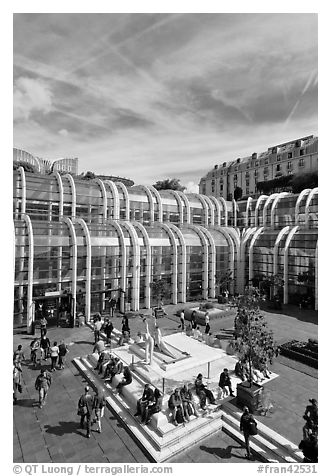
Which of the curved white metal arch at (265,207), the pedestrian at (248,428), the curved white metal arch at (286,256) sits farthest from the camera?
the curved white metal arch at (265,207)

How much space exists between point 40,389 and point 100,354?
17.4 ft

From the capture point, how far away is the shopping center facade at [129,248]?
29.7 meters

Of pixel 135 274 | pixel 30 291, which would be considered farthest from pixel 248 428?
pixel 135 274

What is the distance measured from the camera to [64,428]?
46.5 feet

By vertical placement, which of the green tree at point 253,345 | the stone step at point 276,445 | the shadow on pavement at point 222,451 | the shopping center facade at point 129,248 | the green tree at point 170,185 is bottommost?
the shadow on pavement at point 222,451

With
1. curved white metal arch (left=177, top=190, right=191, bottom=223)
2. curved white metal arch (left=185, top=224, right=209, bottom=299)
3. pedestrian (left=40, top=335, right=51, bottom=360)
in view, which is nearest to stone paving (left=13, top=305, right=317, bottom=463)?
pedestrian (left=40, top=335, right=51, bottom=360)

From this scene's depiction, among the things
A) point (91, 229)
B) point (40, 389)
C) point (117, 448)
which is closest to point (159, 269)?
point (91, 229)

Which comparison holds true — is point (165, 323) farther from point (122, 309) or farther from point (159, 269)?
point (159, 269)

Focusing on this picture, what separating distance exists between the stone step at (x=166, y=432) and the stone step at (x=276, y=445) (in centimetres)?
127

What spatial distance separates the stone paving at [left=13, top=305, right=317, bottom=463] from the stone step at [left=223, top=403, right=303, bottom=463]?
0.49 m

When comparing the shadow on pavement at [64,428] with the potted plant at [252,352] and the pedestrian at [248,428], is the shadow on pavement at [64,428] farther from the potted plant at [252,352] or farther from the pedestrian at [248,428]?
the potted plant at [252,352]

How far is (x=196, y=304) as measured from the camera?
39094 millimetres

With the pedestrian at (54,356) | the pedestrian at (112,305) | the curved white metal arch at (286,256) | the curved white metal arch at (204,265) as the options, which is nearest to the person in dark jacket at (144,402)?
the pedestrian at (54,356)

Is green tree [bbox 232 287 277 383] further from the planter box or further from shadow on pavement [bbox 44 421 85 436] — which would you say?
shadow on pavement [bbox 44 421 85 436]
